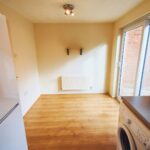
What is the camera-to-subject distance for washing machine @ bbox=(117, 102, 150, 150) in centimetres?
80

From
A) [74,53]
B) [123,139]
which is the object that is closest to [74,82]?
[74,53]

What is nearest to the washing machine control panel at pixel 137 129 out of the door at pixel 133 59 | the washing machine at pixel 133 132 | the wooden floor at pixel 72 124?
the washing machine at pixel 133 132

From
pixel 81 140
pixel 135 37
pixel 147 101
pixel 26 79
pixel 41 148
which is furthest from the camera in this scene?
pixel 26 79

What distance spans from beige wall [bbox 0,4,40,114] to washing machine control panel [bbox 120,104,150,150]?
2.07 metres

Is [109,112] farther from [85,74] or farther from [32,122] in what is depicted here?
[32,122]

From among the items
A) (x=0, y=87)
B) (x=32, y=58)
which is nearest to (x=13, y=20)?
(x=32, y=58)

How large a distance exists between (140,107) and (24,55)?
2.50 meters

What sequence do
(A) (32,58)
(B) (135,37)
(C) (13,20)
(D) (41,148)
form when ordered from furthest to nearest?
(A) (32,58) → (B) (135,37) → (C) (13,20) → (D) (41,148)

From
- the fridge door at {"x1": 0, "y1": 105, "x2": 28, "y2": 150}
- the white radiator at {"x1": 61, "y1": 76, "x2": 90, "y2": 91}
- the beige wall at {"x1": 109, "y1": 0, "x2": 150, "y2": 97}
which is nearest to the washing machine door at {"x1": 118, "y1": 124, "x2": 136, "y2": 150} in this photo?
the fridge door at {"x1": 0, "y1": 105, "x2": 28, "y2": 150}

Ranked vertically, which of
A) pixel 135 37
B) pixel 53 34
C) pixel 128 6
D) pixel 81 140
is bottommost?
pixel 81 140

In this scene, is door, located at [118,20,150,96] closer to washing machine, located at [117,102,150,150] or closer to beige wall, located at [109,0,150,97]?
beige wall, located at [109,0,150,97]

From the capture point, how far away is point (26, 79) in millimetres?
2682

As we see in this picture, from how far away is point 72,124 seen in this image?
2.17m

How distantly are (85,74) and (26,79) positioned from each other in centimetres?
174
